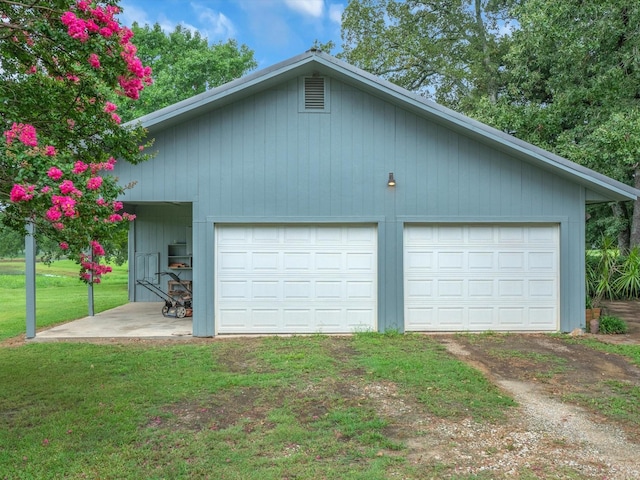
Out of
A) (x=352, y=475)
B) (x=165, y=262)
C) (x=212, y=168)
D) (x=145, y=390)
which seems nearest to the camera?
(x=352, y=475)

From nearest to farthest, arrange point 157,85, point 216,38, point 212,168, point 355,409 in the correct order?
point 355,409, point 212,168, point 157,85, point 216,38

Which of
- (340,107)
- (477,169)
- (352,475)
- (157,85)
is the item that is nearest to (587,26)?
(477,169)

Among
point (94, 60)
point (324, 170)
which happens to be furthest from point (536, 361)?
point (94, 60)

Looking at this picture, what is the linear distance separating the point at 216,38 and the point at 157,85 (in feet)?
26.1

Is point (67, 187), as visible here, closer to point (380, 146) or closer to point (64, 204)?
point (64, 204)

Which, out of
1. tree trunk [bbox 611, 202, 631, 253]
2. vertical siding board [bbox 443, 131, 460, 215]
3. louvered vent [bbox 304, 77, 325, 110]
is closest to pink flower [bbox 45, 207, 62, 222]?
louvered vent [bbox 304, 77, 325, 110]

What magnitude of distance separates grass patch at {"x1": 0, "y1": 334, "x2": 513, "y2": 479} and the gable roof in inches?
151

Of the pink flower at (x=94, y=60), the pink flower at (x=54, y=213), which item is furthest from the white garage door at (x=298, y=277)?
the pink flower at (x=54, y=213)

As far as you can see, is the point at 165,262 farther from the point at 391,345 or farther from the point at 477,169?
the point at 477,169

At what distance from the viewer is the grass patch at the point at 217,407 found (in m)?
3.21

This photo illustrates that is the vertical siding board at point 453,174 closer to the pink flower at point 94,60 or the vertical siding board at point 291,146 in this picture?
the vertical siding board at point 291,146

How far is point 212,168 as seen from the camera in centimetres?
783

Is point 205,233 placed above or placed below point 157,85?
below

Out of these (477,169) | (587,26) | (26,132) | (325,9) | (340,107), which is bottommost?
(26,132)
